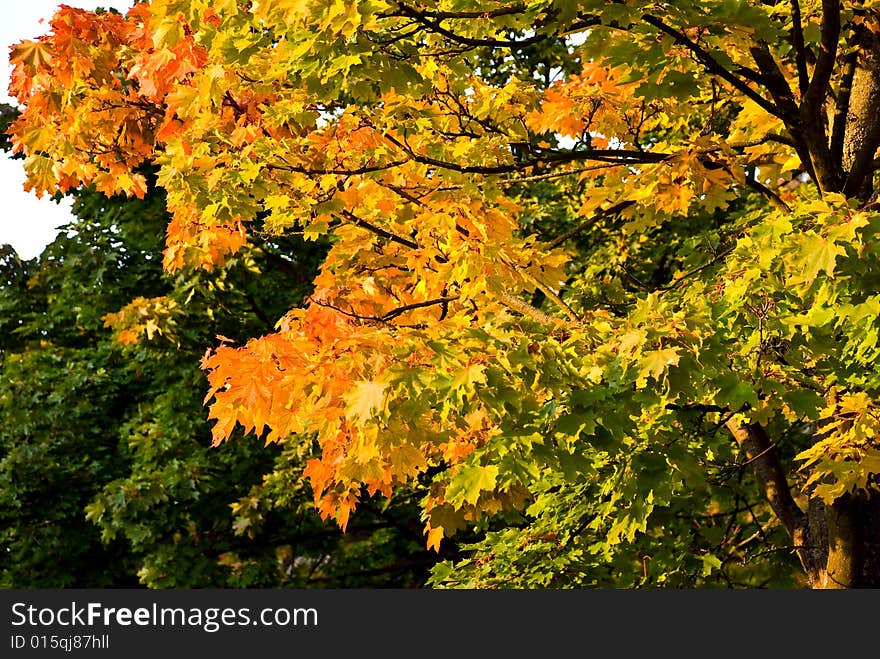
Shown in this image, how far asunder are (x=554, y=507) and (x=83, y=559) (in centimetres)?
871

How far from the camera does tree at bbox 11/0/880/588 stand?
14.5 feet

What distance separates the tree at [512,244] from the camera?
4430mm

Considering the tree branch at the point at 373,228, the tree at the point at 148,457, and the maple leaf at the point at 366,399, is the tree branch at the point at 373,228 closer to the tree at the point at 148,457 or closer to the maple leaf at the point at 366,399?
the maple leaf at the point at 366,399

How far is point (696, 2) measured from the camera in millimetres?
4324

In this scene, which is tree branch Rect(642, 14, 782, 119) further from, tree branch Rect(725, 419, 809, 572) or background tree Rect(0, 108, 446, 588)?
background tree Rect(0, 108, 446, 588)

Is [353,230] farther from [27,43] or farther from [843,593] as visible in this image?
[843,593]

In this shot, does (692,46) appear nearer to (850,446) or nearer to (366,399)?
(366,399)

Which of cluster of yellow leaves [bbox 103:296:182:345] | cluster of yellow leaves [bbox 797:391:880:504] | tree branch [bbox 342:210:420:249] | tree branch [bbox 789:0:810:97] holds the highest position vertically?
cluster of yellow leaves [bbox 103:296:182:345]

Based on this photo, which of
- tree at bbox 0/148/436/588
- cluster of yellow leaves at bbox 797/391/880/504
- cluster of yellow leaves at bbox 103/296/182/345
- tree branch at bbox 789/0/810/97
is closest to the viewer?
tree branch at bbox 789/0/810/97

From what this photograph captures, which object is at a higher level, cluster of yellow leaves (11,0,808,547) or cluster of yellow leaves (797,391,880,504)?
cluster of yellow leaves (11,0,808,547)

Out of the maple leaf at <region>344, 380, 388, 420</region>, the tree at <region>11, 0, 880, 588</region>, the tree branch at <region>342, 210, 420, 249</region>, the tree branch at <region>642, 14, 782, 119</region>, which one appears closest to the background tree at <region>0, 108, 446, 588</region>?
the tree at <region>11, 0, 880, 588</region>

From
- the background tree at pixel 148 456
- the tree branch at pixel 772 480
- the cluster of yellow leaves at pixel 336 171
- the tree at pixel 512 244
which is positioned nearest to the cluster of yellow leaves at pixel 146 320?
the background tree at pixel 148 456

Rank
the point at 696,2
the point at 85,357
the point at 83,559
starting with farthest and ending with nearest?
the point at 85,357 → the point at 83,559 → the point at 696,2

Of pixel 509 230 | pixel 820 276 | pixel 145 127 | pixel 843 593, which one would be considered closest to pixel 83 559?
pixel 145 127
